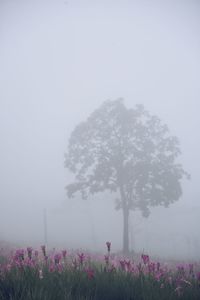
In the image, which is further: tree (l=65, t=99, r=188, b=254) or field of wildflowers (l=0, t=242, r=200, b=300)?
tree (l=65, t=99, r=188, b=254)

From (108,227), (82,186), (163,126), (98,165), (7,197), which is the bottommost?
(108,227)

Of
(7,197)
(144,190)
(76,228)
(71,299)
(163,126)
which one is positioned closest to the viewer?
(71,299)

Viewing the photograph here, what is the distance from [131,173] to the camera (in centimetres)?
2739

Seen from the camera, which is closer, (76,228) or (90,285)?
(90,285)

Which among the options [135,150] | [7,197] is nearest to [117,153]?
[135,150]

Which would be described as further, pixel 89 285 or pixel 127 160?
pixel 127 160

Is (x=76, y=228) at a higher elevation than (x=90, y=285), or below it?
below

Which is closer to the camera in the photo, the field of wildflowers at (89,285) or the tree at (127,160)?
the field of wildflowers at (89,285)

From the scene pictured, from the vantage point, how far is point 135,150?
2784 cm

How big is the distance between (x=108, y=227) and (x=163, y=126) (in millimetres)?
94055

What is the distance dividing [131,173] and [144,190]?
193cm

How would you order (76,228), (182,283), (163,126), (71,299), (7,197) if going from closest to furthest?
(71,299) < (182,283) < (163,126) < (76,228) < (7,197)

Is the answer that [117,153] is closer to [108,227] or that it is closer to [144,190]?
[144,190]

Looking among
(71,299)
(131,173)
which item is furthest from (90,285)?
(131,173)
